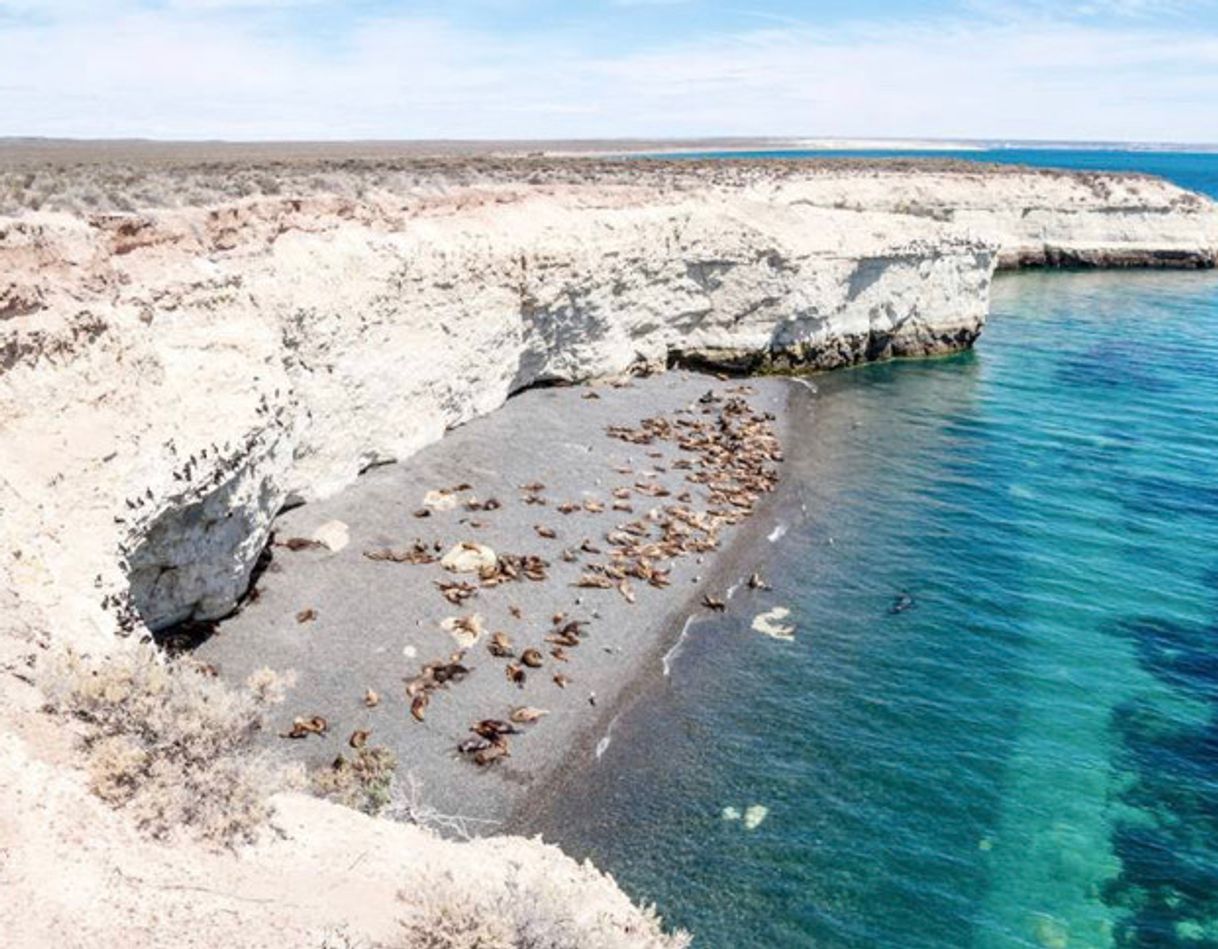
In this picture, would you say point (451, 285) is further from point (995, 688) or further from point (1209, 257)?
point (1209, 257)

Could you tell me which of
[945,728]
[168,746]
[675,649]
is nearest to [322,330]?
[675,649]

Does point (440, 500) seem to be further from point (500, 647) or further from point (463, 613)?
point (500, 647)

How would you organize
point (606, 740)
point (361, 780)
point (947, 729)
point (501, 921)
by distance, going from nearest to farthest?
1. point (501, 921)
2. point (361, 780)
3. point (606, 740)
4. point (947, 729)

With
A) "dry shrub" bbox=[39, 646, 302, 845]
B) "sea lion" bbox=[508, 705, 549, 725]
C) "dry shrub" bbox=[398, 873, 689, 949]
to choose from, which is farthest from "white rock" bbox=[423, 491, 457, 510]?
"dry shrub" bbox=[398, 873, 689, 949]

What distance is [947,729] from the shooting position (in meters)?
15.7

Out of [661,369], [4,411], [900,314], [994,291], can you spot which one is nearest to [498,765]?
[4,411]

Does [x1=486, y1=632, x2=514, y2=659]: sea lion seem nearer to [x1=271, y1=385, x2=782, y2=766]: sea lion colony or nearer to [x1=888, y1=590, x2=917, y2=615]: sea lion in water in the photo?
[x1=271, y1=385, x2=782, y2=766]: sea lion colony

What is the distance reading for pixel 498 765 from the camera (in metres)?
14.3

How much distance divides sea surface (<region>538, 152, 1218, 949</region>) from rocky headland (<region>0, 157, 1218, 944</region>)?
4.29 metres

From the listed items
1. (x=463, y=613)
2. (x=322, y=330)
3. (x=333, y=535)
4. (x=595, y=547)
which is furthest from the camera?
(x=595, y=547)

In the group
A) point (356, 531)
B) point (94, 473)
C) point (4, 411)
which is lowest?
point (356, 531)

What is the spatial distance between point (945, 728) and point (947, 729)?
0.04 m

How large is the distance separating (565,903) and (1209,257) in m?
87.1

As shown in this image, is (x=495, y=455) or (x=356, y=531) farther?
(x=495, y=455)
